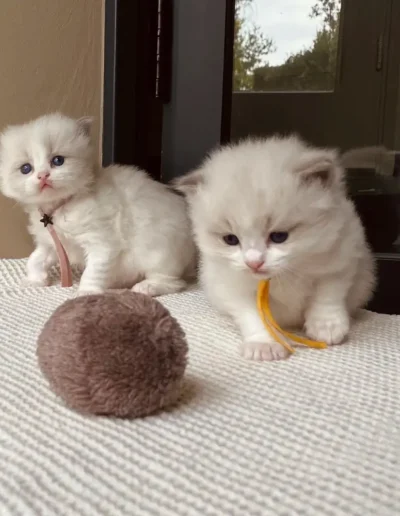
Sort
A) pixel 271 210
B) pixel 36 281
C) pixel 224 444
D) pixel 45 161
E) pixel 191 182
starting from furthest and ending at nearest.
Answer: pixel 36 281 < pixel 45 161 < pixel 191 182 < pixel 271 210 < pixel 224 444

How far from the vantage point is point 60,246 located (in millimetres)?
1452

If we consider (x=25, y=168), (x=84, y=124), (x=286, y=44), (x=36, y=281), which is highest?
(x=286, y=44)

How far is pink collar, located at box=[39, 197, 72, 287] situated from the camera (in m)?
1.42

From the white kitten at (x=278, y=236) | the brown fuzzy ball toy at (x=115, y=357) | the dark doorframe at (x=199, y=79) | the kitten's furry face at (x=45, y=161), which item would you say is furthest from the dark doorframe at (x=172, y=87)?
the brown fuzzy ball toy at (x=115, y=357)

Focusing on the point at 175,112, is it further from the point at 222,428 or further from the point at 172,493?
the point at 172,493

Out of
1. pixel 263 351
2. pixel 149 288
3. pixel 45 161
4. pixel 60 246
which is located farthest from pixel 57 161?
pixel 263 351

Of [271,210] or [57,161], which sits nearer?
[271,210]

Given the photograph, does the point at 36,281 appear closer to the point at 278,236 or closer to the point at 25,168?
the point at 25,168

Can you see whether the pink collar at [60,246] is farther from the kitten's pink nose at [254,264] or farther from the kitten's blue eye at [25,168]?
the kitten's pink nose at [254,264]

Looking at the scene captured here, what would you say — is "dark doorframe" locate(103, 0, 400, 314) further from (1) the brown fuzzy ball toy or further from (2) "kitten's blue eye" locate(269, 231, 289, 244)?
(1) the brown fuzzy ball toy

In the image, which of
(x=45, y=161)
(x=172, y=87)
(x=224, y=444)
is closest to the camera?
(x=224, y=444)

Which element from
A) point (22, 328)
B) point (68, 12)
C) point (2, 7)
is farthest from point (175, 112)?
point (22, 328)

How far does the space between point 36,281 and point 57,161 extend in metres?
0.30

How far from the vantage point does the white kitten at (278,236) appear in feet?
3.14
